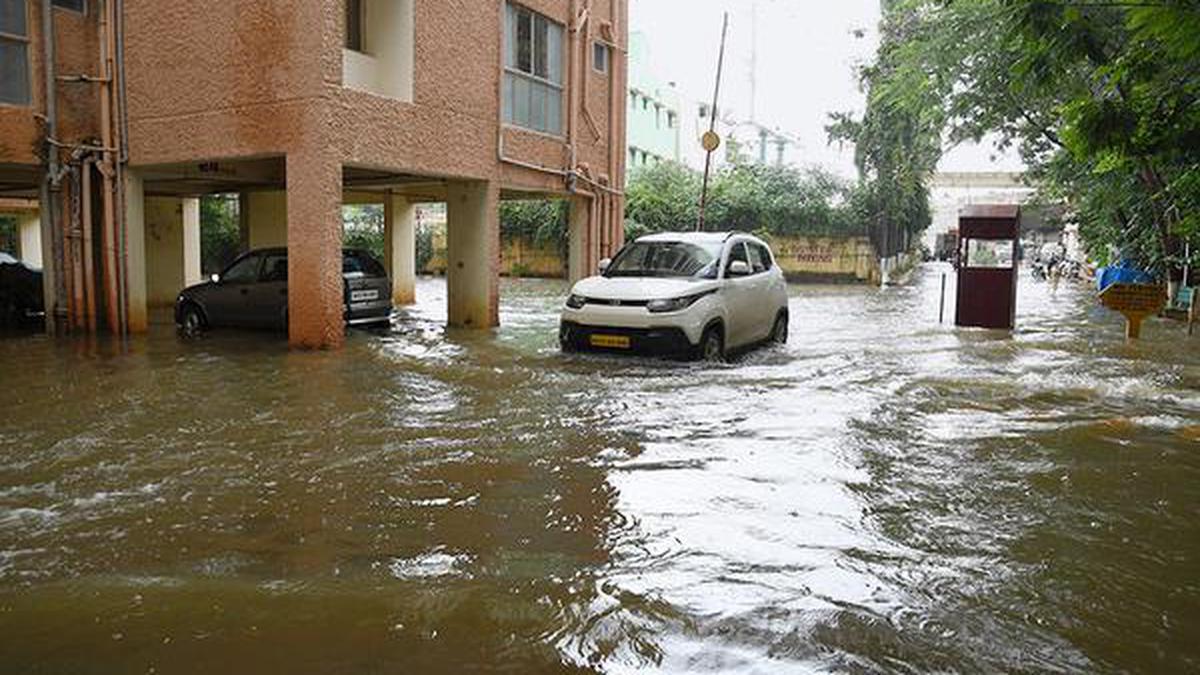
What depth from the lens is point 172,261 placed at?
20984mm

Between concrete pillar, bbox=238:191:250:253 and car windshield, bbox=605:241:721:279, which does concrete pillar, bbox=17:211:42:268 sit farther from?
car windshield, bbox=605:241:721:279

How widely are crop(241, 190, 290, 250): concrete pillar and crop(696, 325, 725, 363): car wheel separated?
11.7m

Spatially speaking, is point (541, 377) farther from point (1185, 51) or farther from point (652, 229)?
point (652, 229)

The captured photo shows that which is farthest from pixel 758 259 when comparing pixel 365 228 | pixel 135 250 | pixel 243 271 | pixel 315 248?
pixel 365 228

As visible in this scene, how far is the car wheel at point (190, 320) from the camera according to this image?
15.0m

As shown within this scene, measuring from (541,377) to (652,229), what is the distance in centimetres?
2472

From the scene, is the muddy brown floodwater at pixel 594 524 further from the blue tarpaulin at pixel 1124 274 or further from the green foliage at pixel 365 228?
the green foliage at pixel 365 228

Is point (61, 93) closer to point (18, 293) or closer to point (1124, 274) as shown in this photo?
point (18, 293)

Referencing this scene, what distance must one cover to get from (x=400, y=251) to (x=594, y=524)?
58.6 feet

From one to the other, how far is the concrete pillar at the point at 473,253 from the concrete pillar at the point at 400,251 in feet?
19.4

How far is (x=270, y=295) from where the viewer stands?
14.3 meters

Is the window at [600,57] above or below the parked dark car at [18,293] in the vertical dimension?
above

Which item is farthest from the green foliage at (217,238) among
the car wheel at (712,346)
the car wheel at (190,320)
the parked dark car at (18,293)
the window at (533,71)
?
the car wheel at (712,346)

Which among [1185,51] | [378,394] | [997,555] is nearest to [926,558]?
[997,555]
